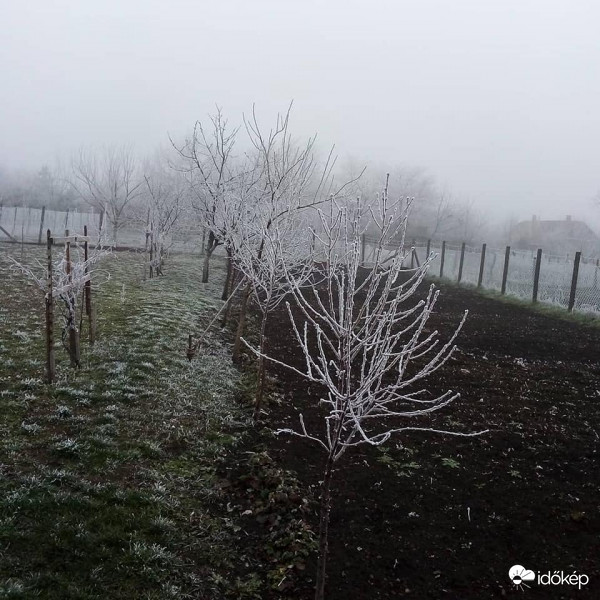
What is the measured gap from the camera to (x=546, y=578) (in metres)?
3.32

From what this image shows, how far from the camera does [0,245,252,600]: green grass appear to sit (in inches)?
127

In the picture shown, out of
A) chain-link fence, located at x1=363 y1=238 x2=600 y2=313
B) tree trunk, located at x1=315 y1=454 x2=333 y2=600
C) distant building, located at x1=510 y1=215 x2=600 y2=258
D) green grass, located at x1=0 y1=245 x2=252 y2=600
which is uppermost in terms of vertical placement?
distant building, located at x1=510 y1=215 x2=600 y2=258

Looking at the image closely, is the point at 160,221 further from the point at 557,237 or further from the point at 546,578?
the point at 557,237

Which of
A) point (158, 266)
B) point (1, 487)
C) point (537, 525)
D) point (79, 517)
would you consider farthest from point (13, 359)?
point (158, 266)

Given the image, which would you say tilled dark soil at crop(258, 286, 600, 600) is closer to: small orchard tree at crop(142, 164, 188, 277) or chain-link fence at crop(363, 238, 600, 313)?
chain-link fence at crop(363, 238, 600, 313)

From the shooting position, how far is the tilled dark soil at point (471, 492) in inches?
133

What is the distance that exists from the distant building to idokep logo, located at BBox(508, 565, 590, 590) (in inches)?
2130

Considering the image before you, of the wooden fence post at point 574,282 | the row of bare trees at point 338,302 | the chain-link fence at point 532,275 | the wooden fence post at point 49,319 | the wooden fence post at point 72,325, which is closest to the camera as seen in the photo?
the row of bare trees at point 338,302

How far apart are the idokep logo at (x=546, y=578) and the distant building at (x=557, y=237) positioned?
54101 mm

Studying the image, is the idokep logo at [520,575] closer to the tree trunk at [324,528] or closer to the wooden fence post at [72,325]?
the tree trunk at [324,528]

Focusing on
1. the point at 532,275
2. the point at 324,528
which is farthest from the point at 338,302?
the point at 532,275

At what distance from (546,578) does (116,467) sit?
352 centimetres

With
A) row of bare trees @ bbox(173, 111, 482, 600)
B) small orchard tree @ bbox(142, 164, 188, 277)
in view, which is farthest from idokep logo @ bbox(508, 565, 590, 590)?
small orchard tree @ bbox(142, 164, 188, 277)

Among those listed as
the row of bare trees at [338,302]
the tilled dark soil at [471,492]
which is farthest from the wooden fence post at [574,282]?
the tilled dark soil at [471,492]
